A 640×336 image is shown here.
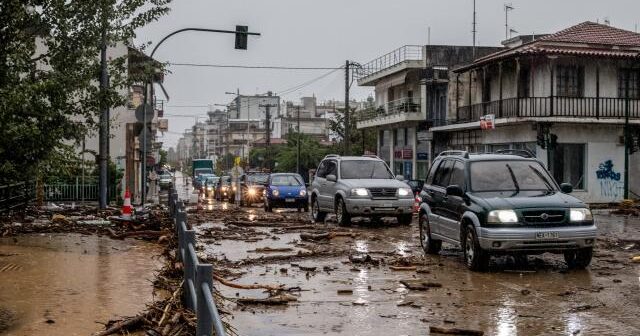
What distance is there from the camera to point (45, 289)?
9.27m

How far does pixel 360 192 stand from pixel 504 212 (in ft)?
31.4

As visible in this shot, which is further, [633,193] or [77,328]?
[633,193]

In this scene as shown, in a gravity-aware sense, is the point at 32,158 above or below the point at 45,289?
A: above

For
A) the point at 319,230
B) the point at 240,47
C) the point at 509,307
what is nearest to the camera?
the point at 509,307

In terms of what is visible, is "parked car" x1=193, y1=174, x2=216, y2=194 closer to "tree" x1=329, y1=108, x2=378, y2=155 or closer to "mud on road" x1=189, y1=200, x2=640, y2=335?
"tree" x1=329, y1=108, x2=378, y2=155

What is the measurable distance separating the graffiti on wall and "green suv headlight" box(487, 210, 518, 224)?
28953mm

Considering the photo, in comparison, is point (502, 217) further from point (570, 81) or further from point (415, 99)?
point (415, 99)

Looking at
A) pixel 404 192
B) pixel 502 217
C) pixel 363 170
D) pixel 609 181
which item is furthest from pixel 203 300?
pixel 609 181

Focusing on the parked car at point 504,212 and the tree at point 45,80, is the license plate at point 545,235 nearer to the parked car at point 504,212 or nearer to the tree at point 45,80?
the parked car at point 504,212

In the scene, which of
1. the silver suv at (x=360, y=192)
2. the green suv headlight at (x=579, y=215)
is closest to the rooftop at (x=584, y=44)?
the silver suv at (x=360, y=192)

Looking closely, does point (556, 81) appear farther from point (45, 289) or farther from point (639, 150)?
point (45, 289)

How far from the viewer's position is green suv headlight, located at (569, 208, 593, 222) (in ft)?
38.4

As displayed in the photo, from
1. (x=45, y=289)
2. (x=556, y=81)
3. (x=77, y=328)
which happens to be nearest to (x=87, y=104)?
(x=45, y=289)

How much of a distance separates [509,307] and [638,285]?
2803 mm
